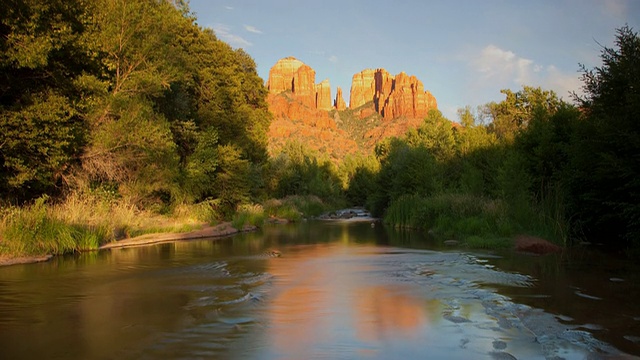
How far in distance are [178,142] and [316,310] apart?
26007 millimetres

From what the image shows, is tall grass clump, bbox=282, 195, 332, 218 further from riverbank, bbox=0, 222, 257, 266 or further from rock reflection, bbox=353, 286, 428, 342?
rock reflection, bbox=353, 286, 428, 342

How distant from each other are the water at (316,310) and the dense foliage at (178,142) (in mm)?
4167

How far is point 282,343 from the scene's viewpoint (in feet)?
21.6

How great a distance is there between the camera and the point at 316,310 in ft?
28.6

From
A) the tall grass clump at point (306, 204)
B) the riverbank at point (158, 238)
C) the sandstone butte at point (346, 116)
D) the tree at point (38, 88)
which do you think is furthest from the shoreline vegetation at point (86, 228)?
the sandstone butte at point (346, 116)

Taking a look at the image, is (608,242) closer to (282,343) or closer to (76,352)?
(282,343)

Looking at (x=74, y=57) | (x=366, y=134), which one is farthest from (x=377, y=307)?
(x=366, y=134)

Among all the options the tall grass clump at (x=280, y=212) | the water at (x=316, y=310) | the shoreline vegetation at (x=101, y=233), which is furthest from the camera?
the tall grass clump at (x=280, y=212)

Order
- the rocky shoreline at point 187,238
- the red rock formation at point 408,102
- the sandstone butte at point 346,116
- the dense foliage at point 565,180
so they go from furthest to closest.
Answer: the red rock formation at point 408,102 < the sandstone butte at point 346,116 < the dense foliage at point 565,180 < the rocky shoreline at point 187,238

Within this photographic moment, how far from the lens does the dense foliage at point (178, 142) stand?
16172 millimetres

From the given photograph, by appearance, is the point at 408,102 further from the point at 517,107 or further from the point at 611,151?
the point at 611,151

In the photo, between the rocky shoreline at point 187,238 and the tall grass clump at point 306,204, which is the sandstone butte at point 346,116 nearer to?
the tall grass clump at point 306,204

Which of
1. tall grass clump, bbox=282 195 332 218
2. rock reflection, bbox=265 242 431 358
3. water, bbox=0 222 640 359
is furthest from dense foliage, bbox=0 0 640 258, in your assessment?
tall grass clump, bbox=282 195 332 218

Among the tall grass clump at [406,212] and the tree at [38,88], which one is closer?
the tree at [38,88]
